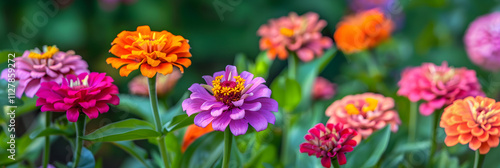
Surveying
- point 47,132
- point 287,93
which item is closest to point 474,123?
point 287,93

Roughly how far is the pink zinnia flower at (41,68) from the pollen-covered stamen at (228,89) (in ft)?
0.41

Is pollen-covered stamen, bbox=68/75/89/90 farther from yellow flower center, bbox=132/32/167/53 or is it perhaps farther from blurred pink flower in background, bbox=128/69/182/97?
blurred pink flower in background, bbox=128/69/182/97

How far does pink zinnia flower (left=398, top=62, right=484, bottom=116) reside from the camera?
41 cm

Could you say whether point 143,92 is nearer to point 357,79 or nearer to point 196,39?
point 357,79

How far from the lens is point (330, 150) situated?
324 millimetres

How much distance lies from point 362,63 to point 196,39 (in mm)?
520

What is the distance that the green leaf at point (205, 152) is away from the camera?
1.26ft

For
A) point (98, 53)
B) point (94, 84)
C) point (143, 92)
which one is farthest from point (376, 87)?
point (98, 53)

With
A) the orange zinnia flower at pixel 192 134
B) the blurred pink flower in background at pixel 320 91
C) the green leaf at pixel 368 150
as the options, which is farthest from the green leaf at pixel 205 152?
the blurred pink flower in background at pixel 320 91

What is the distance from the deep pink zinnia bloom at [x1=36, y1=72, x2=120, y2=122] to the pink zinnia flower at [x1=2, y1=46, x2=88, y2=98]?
0.03 meters

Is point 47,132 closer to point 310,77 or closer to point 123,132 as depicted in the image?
point 123,132

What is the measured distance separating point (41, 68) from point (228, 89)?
0.16m

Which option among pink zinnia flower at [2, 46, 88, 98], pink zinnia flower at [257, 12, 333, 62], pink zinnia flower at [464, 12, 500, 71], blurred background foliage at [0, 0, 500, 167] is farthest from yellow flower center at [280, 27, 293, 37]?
blurred background foliage at [0, 0, 500, 167]

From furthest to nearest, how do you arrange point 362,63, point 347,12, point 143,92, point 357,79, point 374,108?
point 347,12 < point 362,63 < point 357,79 < point 143,92 < point 374,108
